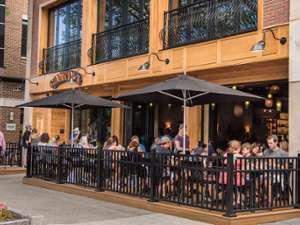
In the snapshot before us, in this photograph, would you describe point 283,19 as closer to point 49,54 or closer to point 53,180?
point 53,180

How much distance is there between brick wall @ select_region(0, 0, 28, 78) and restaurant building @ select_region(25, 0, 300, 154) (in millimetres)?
4975

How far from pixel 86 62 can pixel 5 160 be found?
15.4 ft

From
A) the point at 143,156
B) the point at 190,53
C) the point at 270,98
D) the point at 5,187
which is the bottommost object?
the point at 5,187

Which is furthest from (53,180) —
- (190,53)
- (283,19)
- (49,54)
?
(49,54)

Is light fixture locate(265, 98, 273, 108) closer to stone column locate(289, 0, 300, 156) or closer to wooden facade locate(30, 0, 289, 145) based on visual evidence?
wooden facade locate(30, 0, 289, 145)

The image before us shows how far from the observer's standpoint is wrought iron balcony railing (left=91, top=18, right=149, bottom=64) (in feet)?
53.7

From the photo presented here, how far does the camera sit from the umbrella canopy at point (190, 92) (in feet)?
33.6

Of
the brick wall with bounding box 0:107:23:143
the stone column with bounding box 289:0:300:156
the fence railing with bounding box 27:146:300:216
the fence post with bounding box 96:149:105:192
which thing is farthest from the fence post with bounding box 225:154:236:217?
the brick wall with bounding box 0:107:23:143

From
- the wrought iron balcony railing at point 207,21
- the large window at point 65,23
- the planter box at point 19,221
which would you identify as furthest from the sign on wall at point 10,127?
the planter box at point 19,221

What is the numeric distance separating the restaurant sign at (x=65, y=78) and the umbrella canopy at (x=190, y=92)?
6634 millimetres

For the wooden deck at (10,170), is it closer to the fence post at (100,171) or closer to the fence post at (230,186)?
the fence post at (100,171)

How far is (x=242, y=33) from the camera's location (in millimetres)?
12656

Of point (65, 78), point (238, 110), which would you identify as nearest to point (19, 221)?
point (238, 110)

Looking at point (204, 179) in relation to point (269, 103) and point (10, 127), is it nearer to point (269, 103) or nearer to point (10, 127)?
point (269, 103)
